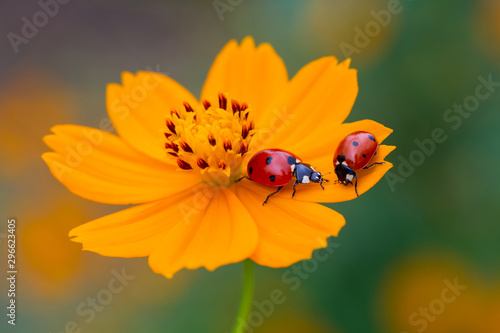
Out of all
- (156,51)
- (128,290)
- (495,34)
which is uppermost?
(495,34)

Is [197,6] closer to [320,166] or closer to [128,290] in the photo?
[128,290]

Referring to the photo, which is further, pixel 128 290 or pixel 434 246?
pixel 128 290

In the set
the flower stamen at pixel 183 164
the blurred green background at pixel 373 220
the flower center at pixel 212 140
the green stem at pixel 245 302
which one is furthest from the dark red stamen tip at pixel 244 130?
the blurred green background at pixel 373 220

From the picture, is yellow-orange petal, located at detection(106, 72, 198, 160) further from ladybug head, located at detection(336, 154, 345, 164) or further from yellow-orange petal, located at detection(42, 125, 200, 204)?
ladybug head, located at detection(336, 154, 345, 164)

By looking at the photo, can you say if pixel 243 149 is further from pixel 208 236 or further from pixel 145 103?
Result: pixel 145 103

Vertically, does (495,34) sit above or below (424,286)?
above

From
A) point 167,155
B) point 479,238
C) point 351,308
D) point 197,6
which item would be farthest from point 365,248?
point 197,6

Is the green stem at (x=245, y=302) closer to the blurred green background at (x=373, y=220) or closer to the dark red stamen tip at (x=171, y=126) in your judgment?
the dark red stamen tip at (x=171, y=126)

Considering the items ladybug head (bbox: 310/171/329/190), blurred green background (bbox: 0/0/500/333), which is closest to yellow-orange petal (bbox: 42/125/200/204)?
ladybug head (bbox: 310/171/329/190)

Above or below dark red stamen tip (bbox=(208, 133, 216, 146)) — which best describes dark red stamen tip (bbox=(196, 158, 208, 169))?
below
